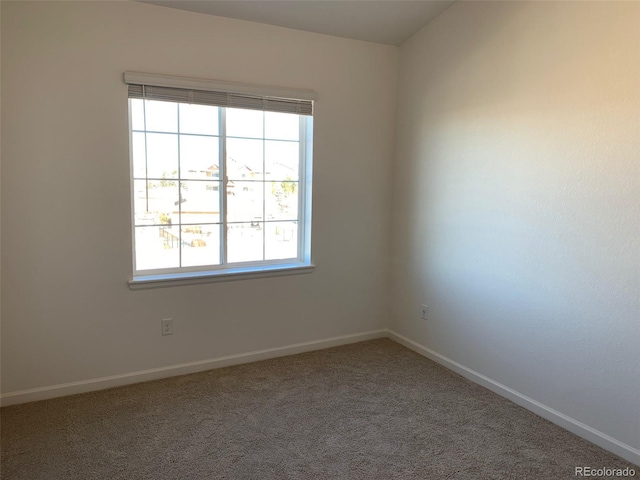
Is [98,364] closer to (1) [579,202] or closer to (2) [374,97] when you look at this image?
(2) [374,97]

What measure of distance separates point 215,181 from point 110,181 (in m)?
0.70

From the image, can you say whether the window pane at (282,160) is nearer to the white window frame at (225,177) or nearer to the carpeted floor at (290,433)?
the white window frame at (225,177)

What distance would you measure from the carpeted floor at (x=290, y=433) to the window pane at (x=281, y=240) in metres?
0.89

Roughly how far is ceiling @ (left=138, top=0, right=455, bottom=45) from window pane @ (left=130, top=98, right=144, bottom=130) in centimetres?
60

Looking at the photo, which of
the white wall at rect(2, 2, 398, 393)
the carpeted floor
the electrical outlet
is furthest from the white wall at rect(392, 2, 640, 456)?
the electrical outlet

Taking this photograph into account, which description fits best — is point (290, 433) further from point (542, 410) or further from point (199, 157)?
point (199, 157)

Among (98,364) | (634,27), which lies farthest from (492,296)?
(98,364)

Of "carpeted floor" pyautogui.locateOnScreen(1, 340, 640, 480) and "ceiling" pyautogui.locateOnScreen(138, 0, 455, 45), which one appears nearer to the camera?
"carpeted floor" pyautogui.locateOnScreen(1, 340, 640, 480)

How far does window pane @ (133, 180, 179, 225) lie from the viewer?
2953 millimetres

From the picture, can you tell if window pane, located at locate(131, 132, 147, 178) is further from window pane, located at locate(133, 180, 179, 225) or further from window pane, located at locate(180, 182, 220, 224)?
window pane, located at locate(180, 182, 220, 224)

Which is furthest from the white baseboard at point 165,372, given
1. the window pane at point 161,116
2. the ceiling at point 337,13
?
the ceiling at point 337,13

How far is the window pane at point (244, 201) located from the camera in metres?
3.25

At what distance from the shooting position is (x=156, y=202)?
3.00 meters

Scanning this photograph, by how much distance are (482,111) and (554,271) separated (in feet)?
3.70
